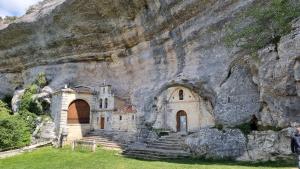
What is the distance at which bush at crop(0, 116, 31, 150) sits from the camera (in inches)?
→ 1063

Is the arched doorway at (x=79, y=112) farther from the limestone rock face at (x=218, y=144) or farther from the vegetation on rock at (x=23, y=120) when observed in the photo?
the limestone rock face at (x=218, y=144)

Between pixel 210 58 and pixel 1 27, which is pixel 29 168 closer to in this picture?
pixel 210 58

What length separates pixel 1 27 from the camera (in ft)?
128

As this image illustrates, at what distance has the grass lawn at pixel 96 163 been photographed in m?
15.9

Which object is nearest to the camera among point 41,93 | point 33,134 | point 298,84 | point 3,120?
point 298,84

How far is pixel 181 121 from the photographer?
88.3 ft

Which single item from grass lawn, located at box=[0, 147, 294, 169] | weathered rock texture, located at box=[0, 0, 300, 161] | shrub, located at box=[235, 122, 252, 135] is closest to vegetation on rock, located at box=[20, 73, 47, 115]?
weathered rock texture, located at box=[0, 0, 300, 161]

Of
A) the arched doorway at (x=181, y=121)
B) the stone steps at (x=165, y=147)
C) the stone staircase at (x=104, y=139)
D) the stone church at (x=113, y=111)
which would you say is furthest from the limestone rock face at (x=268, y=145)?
the stone staircase at (x=104, y=139)

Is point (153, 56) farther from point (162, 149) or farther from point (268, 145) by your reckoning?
point (268, 145)

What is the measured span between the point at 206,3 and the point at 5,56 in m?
28.3

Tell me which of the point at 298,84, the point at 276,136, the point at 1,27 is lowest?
the point at 276,136

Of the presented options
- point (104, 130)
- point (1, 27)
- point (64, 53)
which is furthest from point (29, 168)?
point (1, 27)

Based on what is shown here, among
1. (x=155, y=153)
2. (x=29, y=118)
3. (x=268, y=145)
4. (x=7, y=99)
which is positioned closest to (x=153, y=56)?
(x=155, y=153)

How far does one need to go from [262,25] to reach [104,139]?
17047mm
